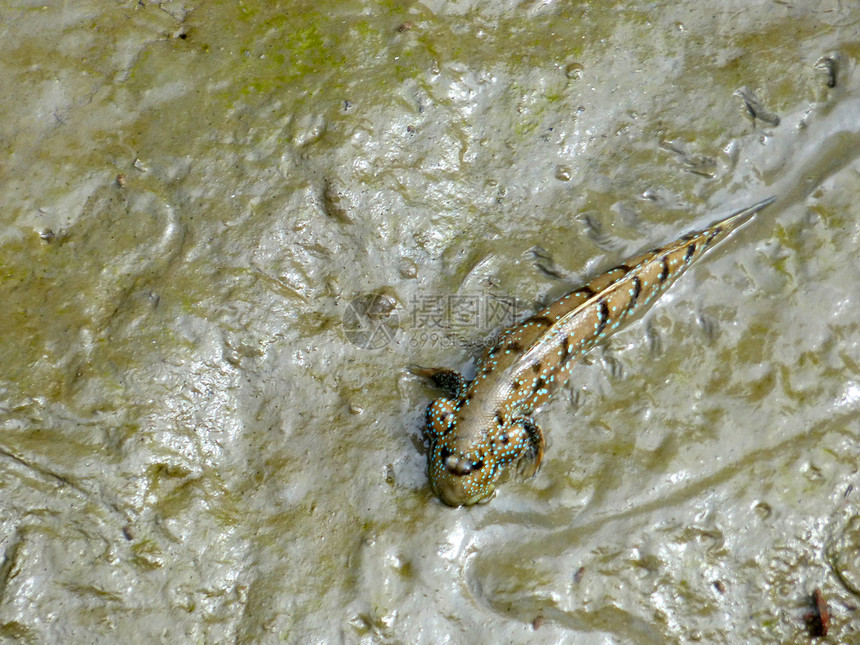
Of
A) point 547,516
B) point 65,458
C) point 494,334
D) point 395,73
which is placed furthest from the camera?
point 395,73

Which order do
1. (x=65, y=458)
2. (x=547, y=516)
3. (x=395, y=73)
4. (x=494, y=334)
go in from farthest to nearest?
1. (x=395, y=73)
2. (x=494, y=334)
3. (x=547, y=516)
4. (x=65, y=458)

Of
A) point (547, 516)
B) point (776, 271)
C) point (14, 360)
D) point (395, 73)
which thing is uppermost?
point (395, 73)

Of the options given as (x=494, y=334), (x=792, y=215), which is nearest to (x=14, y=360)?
(x=494, y=334)

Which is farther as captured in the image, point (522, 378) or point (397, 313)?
point (397, 313)

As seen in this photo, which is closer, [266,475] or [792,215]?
[266,475]

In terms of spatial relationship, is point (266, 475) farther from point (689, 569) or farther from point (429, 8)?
point (429, 8)

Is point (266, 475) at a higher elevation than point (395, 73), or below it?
below

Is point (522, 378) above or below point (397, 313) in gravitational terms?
below
